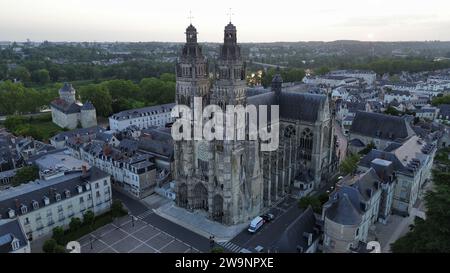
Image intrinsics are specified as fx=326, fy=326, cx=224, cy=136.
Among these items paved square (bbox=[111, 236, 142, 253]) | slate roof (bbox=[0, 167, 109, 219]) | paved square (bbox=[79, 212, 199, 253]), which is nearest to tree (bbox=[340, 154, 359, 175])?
paved square (bbox=[79, 212, 199, 253])

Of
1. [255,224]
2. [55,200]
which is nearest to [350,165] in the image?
[255,224]

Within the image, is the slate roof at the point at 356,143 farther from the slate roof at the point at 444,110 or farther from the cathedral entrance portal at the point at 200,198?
the slate roof at the point at 444,110

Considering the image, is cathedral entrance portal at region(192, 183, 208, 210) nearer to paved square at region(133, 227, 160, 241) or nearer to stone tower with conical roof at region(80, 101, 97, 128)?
paved square at region(133, 227, 160, 241)

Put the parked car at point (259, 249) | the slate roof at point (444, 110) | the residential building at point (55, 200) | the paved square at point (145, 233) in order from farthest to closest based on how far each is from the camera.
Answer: the slate roof at point (444, 110), the paved square at point (145, 233), the residential building at point (55, 200), the parked car at point (259, 249)

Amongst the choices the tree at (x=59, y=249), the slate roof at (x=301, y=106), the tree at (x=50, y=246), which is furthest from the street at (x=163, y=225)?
the slate roof at (x=301, y=106)

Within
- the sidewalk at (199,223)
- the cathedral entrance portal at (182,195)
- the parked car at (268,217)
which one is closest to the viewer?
the sidewalk at (199,223)
